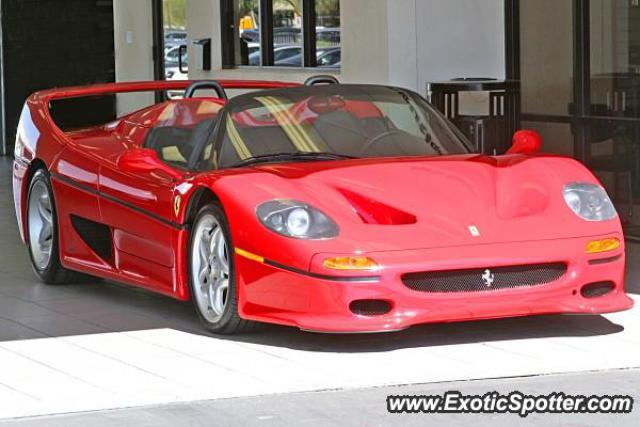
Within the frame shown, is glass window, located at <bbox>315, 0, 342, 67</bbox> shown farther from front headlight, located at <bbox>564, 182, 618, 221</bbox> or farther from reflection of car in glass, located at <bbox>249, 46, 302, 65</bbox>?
front headlight, located at <bbox>564, 182, 618, 221</bbox>

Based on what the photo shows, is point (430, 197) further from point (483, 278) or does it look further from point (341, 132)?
point (341, 132)

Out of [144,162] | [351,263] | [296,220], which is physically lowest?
[351,263]

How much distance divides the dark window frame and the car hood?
739cm

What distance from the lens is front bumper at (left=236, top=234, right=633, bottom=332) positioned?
6.10m

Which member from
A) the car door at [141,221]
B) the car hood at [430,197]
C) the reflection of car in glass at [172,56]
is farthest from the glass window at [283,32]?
the car hood at [430,197]

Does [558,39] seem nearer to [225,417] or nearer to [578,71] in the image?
[578,71]

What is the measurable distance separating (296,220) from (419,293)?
608 mm

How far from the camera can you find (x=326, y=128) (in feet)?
23.6

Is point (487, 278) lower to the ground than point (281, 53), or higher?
lower

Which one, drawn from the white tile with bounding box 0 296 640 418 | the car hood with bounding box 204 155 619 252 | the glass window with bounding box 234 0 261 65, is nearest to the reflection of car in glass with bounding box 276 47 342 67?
the glass window with bounding box 234 0 261 65

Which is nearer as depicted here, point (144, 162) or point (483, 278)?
point (483, 278)

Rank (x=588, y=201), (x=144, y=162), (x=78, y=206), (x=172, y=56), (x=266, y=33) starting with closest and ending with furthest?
1. (x=588, y=201)
2. (x=144, y=162)
3. (x=78, y=206)
4. (x=266, y=33)
5. (x=172, y=56)

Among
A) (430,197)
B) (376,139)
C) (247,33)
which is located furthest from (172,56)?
(430,197)

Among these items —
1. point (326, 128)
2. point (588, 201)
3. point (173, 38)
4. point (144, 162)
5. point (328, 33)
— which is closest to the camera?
point (588, 201)
